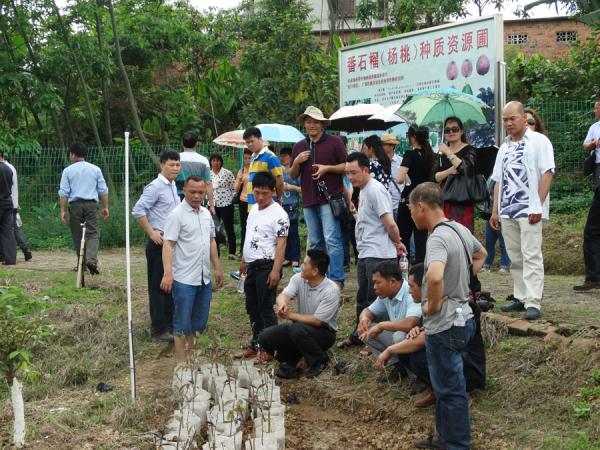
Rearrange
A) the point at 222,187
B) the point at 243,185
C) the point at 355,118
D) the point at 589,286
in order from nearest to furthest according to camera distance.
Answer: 1. the point at 589,286
2. the point at 243,185
3. the point at 355,118
4. the point at 222,187

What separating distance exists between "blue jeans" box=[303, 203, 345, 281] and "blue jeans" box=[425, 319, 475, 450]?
337 cm

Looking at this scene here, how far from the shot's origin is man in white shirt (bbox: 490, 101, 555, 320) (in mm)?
6598

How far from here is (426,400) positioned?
575cm

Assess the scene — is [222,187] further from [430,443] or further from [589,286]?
[430,443]

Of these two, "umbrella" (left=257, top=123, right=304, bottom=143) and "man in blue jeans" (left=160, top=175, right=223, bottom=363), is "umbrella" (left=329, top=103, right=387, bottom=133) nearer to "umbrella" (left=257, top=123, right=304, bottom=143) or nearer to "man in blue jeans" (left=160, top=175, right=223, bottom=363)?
"umbrella" (left=257, top=123, right=304, bottom=143)

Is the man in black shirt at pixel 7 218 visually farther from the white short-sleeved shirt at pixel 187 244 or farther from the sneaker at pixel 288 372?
the sneaker at pixel 288 372

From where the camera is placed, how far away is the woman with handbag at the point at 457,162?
7301 millimetres

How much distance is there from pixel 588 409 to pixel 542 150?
2.37 m

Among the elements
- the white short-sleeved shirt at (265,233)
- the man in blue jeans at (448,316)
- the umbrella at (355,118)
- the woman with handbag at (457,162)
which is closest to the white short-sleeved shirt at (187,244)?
the white short-sleeved shirt at (265,233)

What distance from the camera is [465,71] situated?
35.7 ft

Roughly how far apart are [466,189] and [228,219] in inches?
203

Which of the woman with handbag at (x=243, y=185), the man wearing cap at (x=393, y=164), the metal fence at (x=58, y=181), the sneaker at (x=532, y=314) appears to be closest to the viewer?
the sneaker at (x=532, y=314)

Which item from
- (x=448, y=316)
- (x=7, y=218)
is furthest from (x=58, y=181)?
(x=448, y=316)

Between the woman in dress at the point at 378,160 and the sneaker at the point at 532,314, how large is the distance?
2418mm
